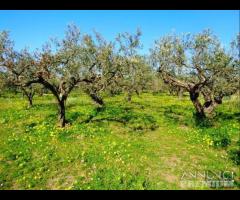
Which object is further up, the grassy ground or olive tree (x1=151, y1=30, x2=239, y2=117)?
olive tree (x1=151, y1=30, x2=239, y2=117)

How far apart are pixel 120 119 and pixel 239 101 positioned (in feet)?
40.9

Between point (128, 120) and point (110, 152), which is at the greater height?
point (128, 120)

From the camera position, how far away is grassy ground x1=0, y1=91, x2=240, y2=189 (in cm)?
1338

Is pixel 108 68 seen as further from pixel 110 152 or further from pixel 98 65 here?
pixel 110 152

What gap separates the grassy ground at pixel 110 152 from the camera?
527 inches

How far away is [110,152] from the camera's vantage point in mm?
16906

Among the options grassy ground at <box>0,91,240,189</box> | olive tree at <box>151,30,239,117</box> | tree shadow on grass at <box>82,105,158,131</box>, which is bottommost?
grassy ground at <box>0,91,240,189</box>

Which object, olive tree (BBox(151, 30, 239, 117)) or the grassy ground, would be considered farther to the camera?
olive tree (BBox(151, 30, 239, 117))

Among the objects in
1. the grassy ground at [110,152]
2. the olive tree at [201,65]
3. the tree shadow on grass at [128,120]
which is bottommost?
the grassy ground at [110,152]

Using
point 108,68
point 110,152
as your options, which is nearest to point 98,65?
point 108,68

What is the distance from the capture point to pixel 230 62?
2797 centimetres

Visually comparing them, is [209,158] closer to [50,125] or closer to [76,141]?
[76,141]

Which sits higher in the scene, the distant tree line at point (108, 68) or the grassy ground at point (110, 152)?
the distant tree line at point (108, 68)
